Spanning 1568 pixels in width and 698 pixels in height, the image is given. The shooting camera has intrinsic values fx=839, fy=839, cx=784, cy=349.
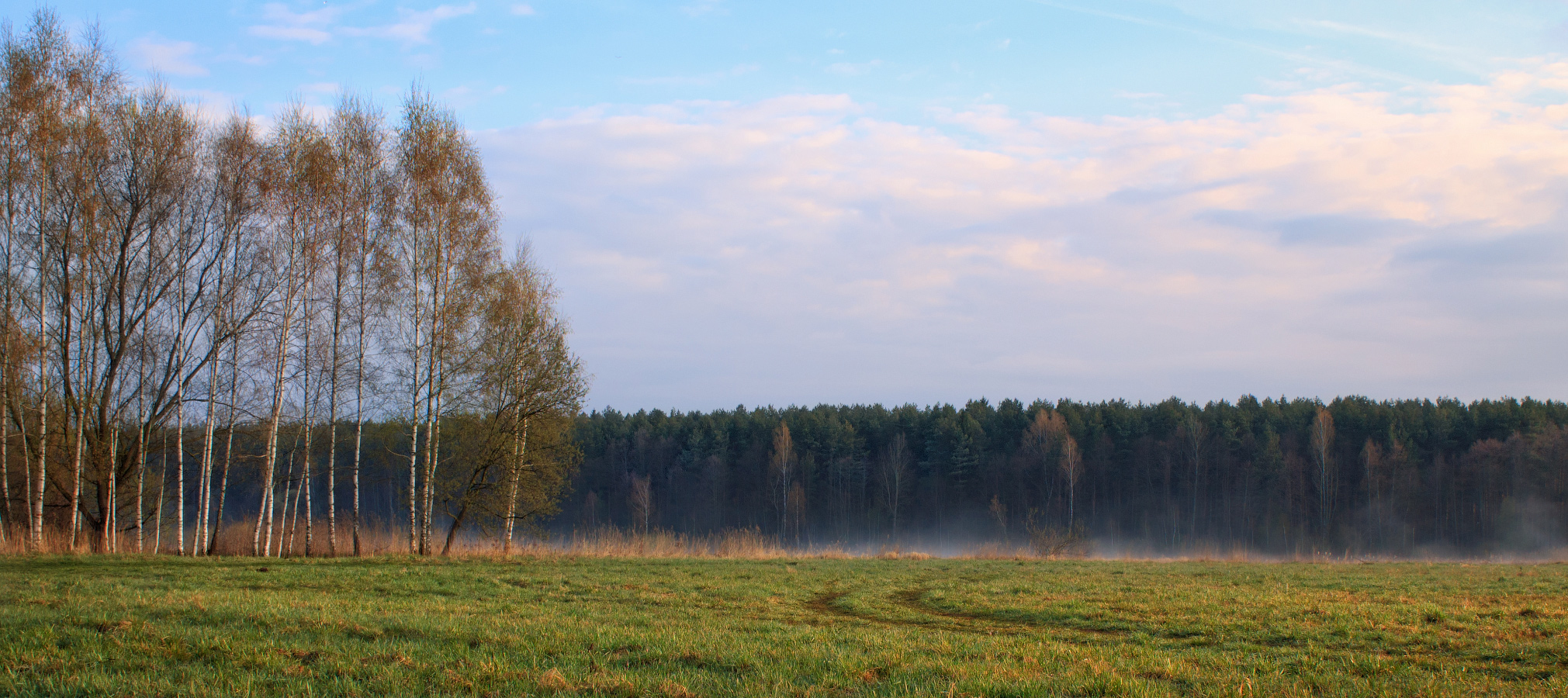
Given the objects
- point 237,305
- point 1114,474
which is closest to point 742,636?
point 237,305

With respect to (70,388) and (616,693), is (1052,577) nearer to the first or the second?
(616,693)

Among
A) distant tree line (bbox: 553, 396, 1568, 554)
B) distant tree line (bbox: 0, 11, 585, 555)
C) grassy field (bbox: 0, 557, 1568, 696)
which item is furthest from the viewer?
distant tree line (bbox: 553, 396, 1568, 554)

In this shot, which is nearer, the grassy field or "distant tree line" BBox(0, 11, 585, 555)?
the grassy field

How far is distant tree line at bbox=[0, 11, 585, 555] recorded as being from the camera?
2233cm

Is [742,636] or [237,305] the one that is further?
[237,305]

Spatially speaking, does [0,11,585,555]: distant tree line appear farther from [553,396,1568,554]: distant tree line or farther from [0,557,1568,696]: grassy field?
[553,396,1568,554]: distant tree line

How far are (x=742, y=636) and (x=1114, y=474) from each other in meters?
69.3

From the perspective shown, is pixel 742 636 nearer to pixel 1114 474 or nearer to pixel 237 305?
pixel 237 305

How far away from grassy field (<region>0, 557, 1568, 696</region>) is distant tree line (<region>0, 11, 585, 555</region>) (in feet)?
22.2

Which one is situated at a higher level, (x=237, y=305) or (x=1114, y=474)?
(x=237, y=305)

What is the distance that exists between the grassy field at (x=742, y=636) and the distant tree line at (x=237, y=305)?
22.2ft

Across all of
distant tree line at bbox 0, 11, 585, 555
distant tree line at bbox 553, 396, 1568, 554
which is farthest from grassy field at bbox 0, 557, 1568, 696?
distant tree line at bbox 553, 396, 1568, 554

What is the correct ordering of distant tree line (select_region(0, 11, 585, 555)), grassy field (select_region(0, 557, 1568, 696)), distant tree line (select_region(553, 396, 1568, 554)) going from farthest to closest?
distant tree line (select_region(553, 396, 1568, 554)) < distant tree line (select_region(0, 11, 585, 555)) < grassy field (select_region(0, 557, 1568, 696))

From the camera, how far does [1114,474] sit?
71.8 meters
